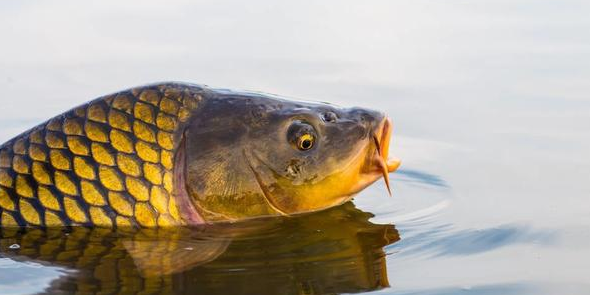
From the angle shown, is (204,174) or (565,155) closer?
(204,174)

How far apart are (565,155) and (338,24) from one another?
3.57m

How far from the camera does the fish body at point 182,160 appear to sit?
490 cm

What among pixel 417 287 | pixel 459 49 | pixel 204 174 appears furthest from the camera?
pixel 459 49

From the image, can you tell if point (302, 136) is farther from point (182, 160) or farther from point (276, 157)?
point (182, 160)

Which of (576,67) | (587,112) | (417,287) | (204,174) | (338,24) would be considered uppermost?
(338,24)

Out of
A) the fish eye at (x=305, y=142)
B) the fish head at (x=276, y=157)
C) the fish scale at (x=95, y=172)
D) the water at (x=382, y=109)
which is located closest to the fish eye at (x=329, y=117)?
the fish head at (x=276, y=157)

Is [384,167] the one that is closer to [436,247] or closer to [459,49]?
[436,247]

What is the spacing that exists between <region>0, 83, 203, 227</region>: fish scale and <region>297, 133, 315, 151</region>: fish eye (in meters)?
0.51

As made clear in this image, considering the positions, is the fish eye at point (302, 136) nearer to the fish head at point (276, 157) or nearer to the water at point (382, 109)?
the fish head at point (276, 157)

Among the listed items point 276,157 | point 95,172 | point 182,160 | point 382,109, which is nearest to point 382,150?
point 276,157

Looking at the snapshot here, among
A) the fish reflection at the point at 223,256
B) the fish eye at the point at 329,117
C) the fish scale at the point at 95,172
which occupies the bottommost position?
the fish reflection at the point at 223,256

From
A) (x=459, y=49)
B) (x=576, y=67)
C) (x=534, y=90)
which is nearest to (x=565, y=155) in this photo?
(x=534, y=90)

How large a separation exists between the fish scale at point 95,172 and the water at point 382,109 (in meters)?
0.11

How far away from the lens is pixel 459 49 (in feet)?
28.0
